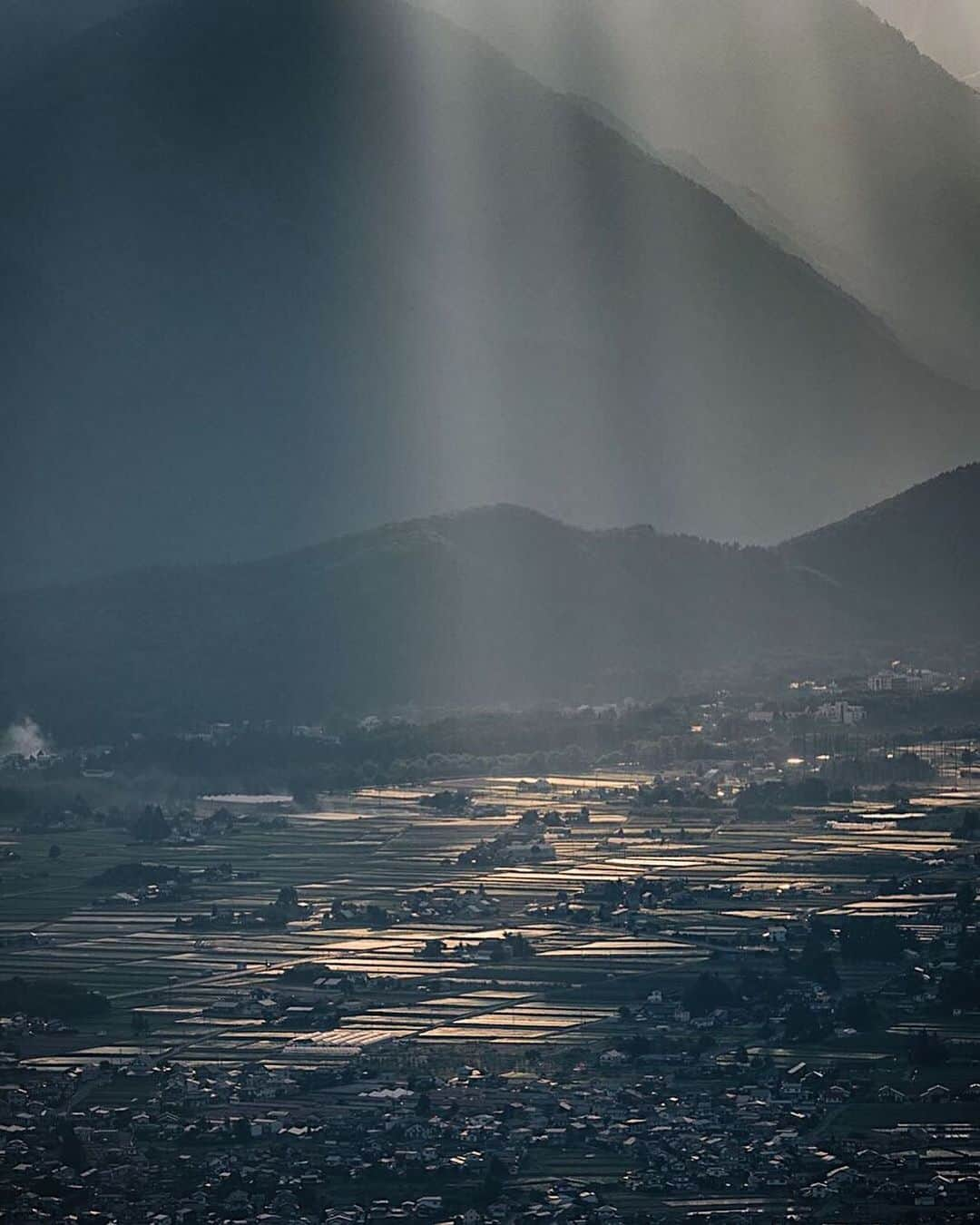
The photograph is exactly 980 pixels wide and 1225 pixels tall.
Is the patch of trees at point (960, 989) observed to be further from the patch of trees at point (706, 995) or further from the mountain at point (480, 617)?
the mountain at point (480, 617)

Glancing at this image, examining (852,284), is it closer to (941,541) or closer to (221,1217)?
(941,541)

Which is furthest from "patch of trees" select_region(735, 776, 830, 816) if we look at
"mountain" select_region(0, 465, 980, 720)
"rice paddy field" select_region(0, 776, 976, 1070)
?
"mountain" select_region(0, 465, 980, 720)

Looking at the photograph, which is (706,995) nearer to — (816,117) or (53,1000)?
(53,1000)

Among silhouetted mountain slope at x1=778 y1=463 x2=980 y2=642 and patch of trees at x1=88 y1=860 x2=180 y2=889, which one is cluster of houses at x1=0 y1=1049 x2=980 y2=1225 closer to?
patch of trees at x1=88 y1=860 x2=180 y2=889

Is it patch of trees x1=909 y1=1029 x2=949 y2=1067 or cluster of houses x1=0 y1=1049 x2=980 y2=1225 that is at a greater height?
patch of trees x1=909 y1=1029 x2=949 y2=1067

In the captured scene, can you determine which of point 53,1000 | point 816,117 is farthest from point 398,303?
point 53,1000
